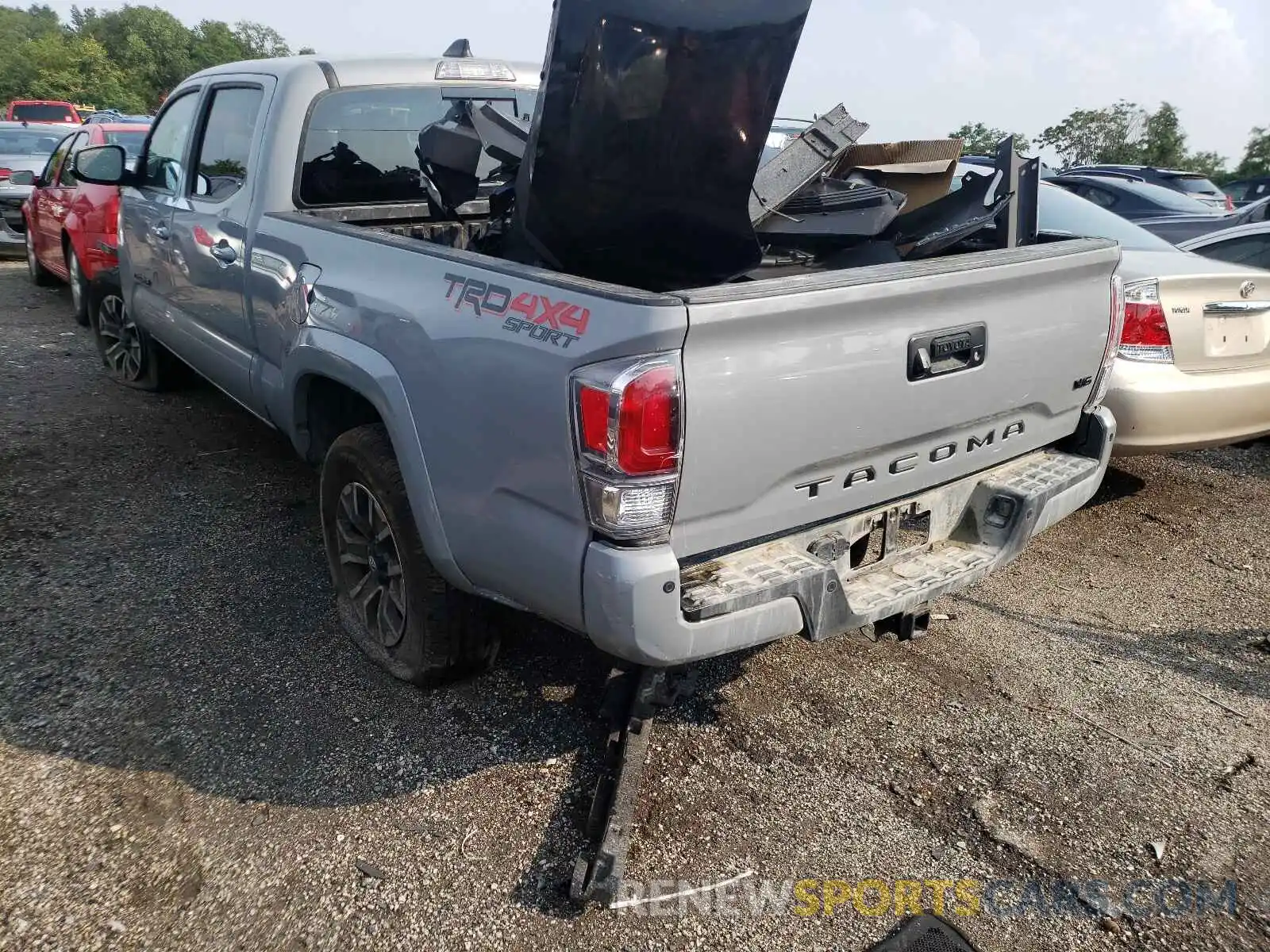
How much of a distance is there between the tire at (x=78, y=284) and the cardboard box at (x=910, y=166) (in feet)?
19.6

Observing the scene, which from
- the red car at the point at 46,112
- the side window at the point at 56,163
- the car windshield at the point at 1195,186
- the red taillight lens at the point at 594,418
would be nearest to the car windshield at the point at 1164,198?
the car windshield at the point at 1195,186

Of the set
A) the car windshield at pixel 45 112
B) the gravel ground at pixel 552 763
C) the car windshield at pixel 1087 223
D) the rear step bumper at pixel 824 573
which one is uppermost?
the car windshield at pixel 45 112

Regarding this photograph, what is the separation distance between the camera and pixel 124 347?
20.9 feet

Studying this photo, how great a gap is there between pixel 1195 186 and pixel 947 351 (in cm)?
1545

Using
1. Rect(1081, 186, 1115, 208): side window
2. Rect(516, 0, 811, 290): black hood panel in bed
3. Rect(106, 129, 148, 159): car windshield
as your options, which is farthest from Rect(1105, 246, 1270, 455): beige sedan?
Rect(106, 129, 148, 159): car windshield

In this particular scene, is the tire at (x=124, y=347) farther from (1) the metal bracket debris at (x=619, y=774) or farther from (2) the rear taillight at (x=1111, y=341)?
(2) the rear taillight at (x=1111, y=341)

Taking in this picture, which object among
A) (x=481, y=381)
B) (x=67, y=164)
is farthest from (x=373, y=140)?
(x=67, y=164)

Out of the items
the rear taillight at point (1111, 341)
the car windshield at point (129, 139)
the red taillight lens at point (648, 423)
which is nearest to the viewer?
the red taillight lens at point (648, 423)

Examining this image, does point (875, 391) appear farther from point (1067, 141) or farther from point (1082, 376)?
point (1067, 141)

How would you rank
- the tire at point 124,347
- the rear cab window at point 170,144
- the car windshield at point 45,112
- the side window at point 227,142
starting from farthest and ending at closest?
the car windshield at point 45,112, the tire at point 124,347, the rear cab window at point 170,144, the side window at point 227,142

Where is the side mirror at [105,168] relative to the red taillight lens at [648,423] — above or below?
above

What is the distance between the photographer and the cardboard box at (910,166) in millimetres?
3980

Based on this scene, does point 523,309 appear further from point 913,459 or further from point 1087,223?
point 1087,223

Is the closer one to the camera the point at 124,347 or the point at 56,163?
the point at 124,347
